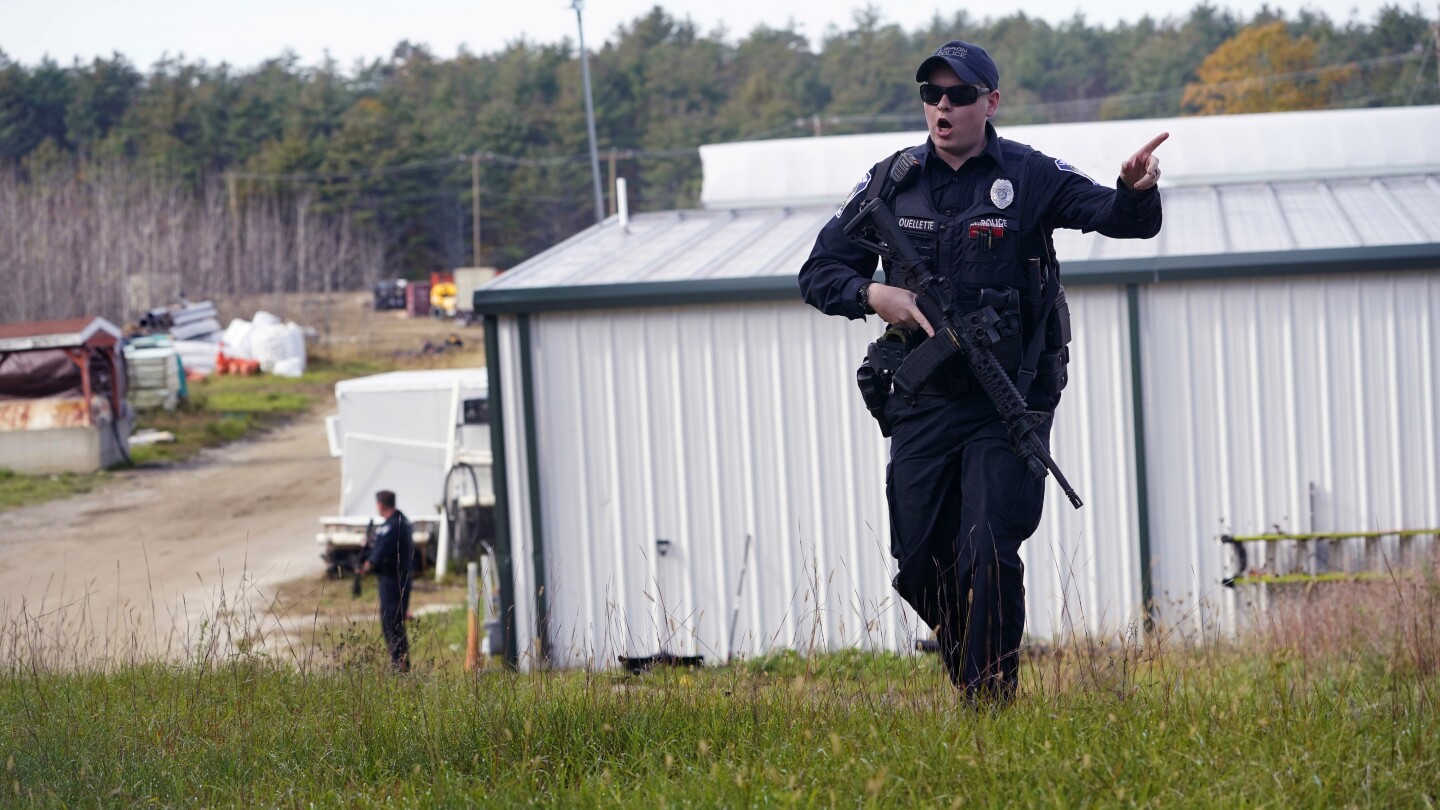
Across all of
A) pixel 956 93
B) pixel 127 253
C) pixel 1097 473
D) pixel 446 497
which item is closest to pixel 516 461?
pixel 1097 473

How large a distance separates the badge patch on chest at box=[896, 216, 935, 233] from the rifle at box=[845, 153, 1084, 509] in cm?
2

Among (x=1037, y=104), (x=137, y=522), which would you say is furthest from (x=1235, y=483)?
(x=1037, y=104)

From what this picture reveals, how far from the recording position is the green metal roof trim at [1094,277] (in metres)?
9.75

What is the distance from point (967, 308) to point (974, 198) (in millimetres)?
312

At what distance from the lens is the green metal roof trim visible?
32.0ft

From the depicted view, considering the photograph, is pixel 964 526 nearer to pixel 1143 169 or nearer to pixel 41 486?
pixel 1143 169

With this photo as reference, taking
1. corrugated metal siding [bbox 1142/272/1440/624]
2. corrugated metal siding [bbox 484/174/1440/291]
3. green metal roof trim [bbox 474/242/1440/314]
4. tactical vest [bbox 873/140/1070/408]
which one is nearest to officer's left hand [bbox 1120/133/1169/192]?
tactical vest [bbox 873/140/1070/408]

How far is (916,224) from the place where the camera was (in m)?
4.16

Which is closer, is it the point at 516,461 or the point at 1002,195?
the point at 1002,195

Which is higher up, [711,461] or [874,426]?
[874,426]

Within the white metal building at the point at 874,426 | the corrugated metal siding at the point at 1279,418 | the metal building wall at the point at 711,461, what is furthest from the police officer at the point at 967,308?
the corrugated metal siding at the point at 1279,418

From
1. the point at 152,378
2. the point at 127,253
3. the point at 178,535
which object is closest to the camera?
the point at 178,535

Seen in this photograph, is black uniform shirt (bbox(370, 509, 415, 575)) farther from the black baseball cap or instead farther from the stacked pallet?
the stacked pallet

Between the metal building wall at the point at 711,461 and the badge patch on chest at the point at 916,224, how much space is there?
6059 millimetres
